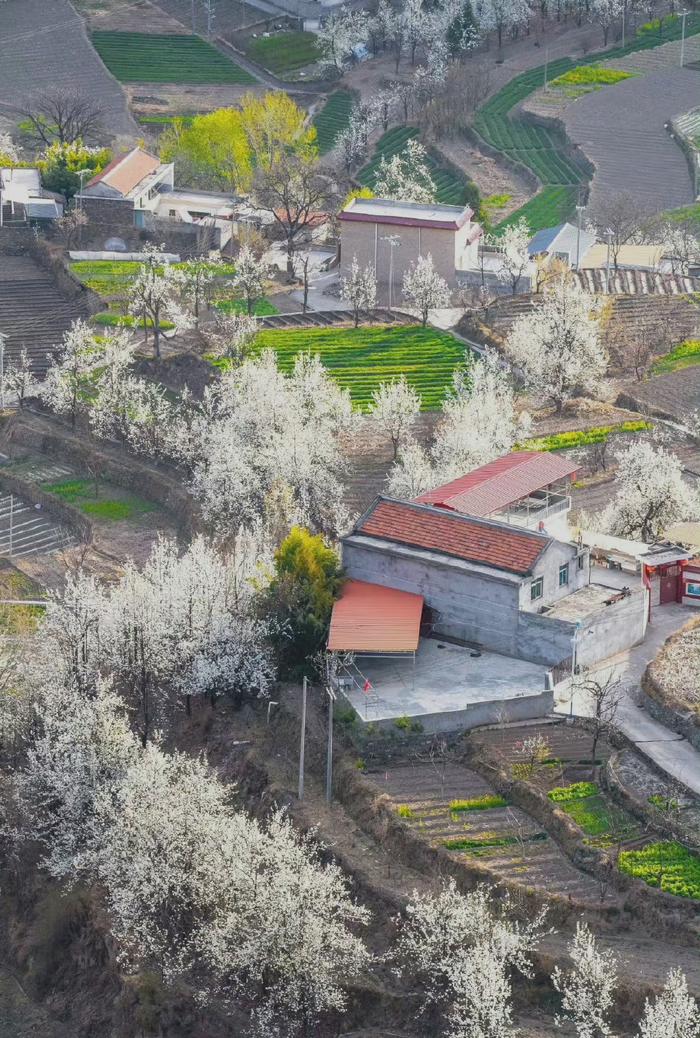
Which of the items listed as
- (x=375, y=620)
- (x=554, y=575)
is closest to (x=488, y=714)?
(x=375, y=620)

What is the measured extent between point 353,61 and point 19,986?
93701mm

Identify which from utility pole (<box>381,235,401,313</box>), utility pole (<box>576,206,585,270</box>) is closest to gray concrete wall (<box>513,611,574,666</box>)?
utility pole (<box>381,235,401,313</box>)

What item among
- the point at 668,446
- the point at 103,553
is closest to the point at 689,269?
the point at 668,446

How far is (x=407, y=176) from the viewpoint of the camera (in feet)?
450

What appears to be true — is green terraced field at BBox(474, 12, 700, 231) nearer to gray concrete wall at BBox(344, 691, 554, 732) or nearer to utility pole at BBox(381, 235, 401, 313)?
utility pole at BBox(381, 235, 401, 313)

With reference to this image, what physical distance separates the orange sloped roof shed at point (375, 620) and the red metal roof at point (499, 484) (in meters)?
3.97

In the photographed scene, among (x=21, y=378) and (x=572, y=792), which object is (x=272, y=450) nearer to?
(x=21, y=378)

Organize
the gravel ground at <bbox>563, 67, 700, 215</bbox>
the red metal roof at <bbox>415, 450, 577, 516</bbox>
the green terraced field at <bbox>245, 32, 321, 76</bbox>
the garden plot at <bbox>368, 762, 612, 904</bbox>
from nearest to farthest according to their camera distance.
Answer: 1. the garden plot at <bbox>368, 762, 612, 904</bbox>
2. the red metal roof at <bbox>415, 450, 577, 516</bbox>
3. the gravel ground at <bbox>563, 67, 700, 215</bbox>
4. the green terraced field at <bbox>245, 32, 321, 76</bbox>

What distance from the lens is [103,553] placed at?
95.1 metres

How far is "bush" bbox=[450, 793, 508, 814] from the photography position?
71625mm

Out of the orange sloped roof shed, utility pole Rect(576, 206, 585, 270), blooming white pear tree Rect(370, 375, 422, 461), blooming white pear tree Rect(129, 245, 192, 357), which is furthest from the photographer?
utility pole Rect(576, 206, 585, 270)

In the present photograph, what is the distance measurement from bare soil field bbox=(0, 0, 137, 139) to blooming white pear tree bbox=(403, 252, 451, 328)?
3372 cm

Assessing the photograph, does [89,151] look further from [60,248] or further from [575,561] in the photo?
[575,561]

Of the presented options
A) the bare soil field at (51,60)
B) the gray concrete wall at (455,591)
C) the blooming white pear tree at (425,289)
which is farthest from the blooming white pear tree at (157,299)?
the gray concrete wall at (455,591)
